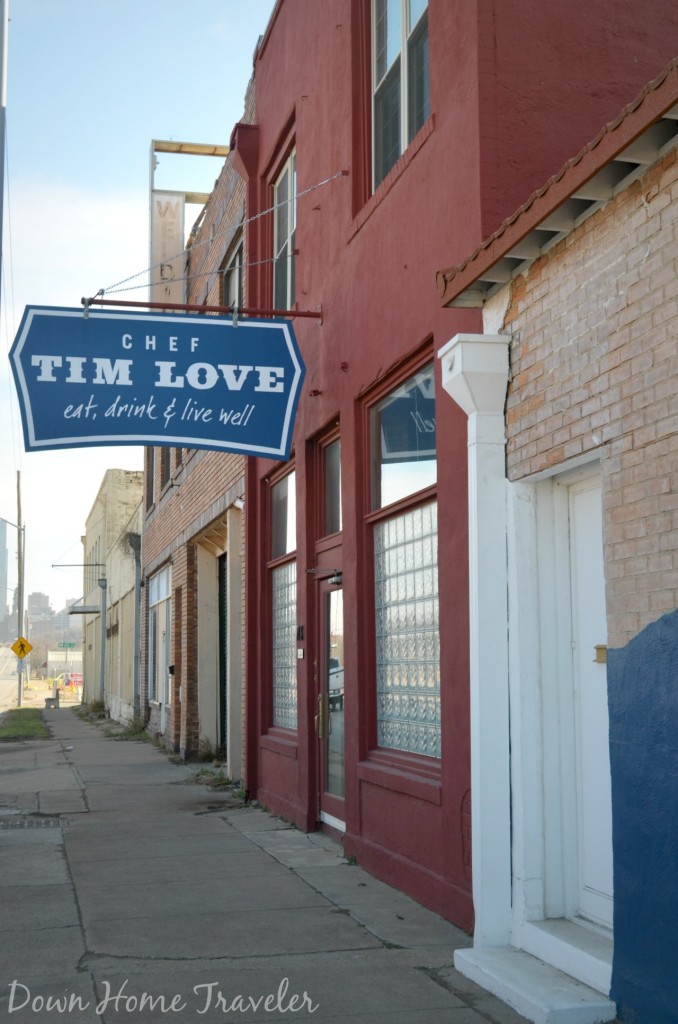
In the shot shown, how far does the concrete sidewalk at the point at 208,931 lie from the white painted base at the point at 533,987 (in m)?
0.08

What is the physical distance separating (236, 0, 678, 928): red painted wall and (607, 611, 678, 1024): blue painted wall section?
5.65 ft

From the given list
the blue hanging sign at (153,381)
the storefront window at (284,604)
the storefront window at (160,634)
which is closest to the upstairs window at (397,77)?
the blue hanging sign at (153,381)

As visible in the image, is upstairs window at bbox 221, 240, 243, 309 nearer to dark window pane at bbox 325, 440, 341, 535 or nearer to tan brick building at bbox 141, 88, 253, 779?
tan brick building at bbox 141, 88, 253, 779

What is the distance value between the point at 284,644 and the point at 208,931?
535 cm

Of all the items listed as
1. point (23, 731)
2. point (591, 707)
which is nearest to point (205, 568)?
point (23, 731)

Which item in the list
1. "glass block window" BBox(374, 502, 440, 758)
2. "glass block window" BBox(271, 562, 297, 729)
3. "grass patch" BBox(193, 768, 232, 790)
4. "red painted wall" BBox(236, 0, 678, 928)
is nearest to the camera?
"red painted wall" BBox(236, 0, 678, 928)

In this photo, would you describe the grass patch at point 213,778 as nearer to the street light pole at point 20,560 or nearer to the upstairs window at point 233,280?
the upstairs window at point 233,280

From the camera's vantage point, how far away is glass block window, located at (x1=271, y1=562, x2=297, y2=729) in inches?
442

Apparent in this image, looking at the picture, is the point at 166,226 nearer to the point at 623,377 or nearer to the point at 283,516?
the point at 283,516

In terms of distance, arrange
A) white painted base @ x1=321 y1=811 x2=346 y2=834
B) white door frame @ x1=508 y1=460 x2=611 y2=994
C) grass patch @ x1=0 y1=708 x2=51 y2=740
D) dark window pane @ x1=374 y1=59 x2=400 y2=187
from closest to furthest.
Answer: white door frame @ x1=508 y1=460 x2=611 y2=994 → dark window pane @ x1=374 y1=59 x2=400 y2=187 → white painted base @ x1=321 y1=811 x2=346 y2=834 → grass patch @ x1=0 y1=708 x2=51 y2=740

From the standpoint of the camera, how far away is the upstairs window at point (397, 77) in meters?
8.00

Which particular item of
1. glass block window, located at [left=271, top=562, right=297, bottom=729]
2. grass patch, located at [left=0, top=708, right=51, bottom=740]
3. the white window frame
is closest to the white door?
glass block window, located at [left=271, top=562, right=297, bottom=729]

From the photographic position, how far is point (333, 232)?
956cm

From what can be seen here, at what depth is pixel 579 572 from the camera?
5668 mm
